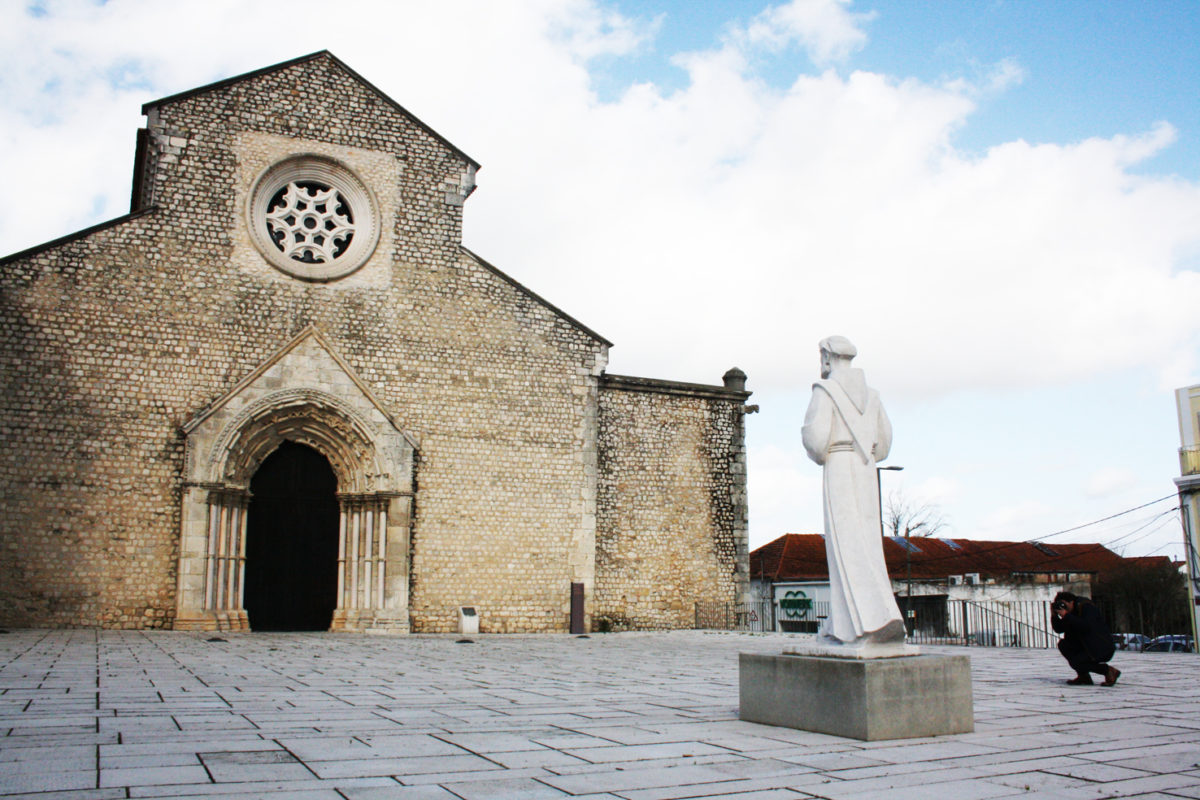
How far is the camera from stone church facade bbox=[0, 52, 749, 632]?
573 inches


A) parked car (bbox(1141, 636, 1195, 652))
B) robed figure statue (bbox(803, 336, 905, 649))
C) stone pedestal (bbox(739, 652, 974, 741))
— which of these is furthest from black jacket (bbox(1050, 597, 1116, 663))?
parked car (bbox(1141, 636, 1195, 652))

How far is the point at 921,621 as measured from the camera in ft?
68.9

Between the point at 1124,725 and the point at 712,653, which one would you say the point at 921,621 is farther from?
the point at 1124,725

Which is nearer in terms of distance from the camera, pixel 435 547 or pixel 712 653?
pixel 712 653

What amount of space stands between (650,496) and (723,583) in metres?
2.44

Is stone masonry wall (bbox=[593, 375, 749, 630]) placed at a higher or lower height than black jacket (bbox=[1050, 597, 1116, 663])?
higher

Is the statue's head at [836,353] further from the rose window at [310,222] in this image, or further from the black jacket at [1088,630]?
the rose window at [310,222]

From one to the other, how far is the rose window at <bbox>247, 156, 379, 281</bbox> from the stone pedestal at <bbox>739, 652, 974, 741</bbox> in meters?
13.3

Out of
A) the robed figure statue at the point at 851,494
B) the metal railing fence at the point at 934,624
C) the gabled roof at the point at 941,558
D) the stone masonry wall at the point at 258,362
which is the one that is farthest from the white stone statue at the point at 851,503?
the gabled roof at the point at 941,558

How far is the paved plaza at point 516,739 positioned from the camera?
370 centimetres

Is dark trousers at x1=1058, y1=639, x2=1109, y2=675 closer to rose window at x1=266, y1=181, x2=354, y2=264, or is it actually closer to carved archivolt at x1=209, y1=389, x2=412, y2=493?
carved archivolt at x1=209, y1=389, x2=412, y2=493

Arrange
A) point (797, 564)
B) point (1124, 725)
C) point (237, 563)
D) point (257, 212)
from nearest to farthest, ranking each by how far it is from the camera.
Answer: point (1124, 725)
point (237, 563)
point (257, 212)
point (797, 564)

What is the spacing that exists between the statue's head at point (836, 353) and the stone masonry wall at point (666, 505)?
41.4ft

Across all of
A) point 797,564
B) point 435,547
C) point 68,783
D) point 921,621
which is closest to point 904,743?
point 68,783
